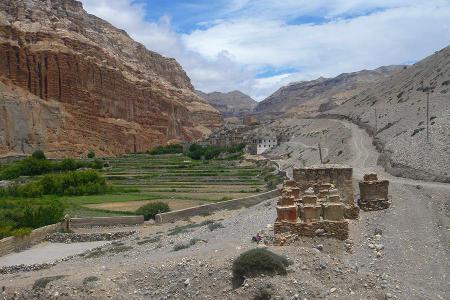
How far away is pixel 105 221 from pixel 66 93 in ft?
232

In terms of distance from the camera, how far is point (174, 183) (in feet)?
176

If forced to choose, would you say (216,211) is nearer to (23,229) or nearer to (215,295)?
(23,229)

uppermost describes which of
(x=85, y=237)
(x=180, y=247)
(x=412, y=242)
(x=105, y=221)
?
(x=412, y=242)

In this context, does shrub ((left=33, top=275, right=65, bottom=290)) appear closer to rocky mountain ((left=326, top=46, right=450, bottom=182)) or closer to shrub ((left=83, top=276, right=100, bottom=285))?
shrub ((left=83, top=276, right=100, bottom=285))

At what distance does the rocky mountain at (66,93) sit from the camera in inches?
3430

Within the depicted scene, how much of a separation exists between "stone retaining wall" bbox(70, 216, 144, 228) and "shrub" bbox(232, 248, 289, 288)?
20331 mm

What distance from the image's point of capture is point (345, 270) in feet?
36.7

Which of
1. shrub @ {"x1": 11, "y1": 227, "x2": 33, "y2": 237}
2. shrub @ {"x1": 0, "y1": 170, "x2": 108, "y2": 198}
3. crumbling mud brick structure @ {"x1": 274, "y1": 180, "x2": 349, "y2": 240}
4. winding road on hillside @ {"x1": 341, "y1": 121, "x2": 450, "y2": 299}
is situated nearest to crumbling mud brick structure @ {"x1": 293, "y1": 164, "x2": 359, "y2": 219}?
winding road on hillside @ {"x1": 341, "y1": 121, "x2": 450, "y2": 299}

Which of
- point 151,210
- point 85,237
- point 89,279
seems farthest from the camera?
point 151,210

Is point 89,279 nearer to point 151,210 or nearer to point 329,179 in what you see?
point 329,179

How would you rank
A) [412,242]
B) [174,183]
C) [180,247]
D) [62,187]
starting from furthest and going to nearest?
[174,183] → [62,187] → [180,247] → [412,242]

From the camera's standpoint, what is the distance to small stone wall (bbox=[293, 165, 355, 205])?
17.5m

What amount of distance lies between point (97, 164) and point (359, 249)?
Result: 59290 millimetres

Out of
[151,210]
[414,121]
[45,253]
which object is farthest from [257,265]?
[414,121]
